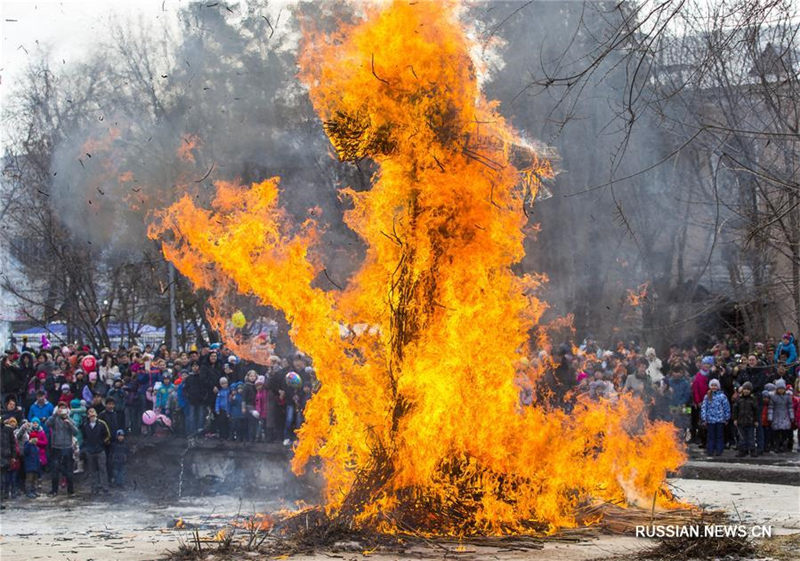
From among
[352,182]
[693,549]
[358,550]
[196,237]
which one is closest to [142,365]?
[352,182]

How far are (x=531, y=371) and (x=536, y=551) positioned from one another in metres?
4.08

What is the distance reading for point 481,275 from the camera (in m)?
8.59

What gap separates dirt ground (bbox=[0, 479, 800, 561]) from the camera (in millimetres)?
7578

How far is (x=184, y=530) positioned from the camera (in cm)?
1046

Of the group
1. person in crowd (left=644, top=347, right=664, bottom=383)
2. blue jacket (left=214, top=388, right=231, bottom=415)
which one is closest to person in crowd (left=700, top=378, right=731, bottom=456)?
person in crowd (left=644, top=347, right=664, bottom=383)

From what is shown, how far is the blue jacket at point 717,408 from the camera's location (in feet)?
47.4

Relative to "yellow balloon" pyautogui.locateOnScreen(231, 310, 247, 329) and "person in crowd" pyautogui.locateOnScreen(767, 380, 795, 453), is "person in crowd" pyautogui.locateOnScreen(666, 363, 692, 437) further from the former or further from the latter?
"yellow balloon" pyautogui.locateOnScreen(231, 310, 247, 329)

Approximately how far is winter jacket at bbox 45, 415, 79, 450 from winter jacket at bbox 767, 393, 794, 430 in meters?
10.9

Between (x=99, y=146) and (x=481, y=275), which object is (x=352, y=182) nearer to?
(x=99, y=146)

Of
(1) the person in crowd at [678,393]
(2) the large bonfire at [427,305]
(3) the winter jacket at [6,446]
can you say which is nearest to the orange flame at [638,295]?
(1) the person in crowd at [678,393]

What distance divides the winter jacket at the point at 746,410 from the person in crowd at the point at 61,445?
409 inches

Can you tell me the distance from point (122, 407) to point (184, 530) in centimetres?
619

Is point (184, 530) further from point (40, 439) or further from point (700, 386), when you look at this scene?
point (700, 386)

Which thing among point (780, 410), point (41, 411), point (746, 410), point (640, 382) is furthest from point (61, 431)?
point (780, 410)
